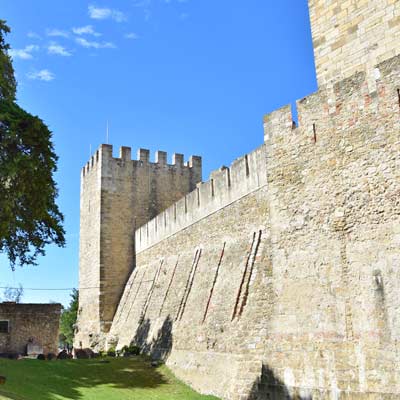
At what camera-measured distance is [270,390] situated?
9.90 m

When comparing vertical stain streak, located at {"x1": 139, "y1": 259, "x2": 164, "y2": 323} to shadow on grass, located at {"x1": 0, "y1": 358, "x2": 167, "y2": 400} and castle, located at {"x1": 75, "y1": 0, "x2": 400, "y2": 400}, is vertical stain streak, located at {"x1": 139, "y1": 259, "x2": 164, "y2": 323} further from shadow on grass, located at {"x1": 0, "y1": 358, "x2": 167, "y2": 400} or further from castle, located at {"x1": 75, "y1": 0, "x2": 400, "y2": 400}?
castle, located at {"x1": 75, "y1": 0, "x2": 400, "y2": 400}

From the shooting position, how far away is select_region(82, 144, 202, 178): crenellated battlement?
25922 mm

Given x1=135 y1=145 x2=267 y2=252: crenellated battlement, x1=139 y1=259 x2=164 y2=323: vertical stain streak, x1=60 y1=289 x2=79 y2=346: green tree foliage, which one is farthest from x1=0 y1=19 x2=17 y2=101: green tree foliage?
x1=60 y1=289 x2=79 y2=346: green tree foliage

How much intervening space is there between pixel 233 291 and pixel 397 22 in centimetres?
782

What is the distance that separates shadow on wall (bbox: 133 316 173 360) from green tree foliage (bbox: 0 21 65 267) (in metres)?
5.25

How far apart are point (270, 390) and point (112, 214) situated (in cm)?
1686

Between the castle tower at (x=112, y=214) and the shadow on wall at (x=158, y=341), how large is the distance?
5.22 m

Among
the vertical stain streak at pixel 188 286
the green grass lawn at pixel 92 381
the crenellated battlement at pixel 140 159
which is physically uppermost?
the crenellated battlement at pixel 140 159

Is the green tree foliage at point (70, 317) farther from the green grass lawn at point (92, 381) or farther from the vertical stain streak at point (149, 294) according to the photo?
the green grass lawn at point (92, 381)

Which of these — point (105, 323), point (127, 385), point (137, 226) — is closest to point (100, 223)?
point (137, 226)

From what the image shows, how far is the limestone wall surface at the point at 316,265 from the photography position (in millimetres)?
8430

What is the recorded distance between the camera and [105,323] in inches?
942

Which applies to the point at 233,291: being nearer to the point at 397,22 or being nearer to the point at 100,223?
the point at 397,22

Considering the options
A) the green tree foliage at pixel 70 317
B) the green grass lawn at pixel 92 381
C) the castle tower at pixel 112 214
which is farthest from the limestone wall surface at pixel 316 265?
the green tree foliage at pixel 70 317
